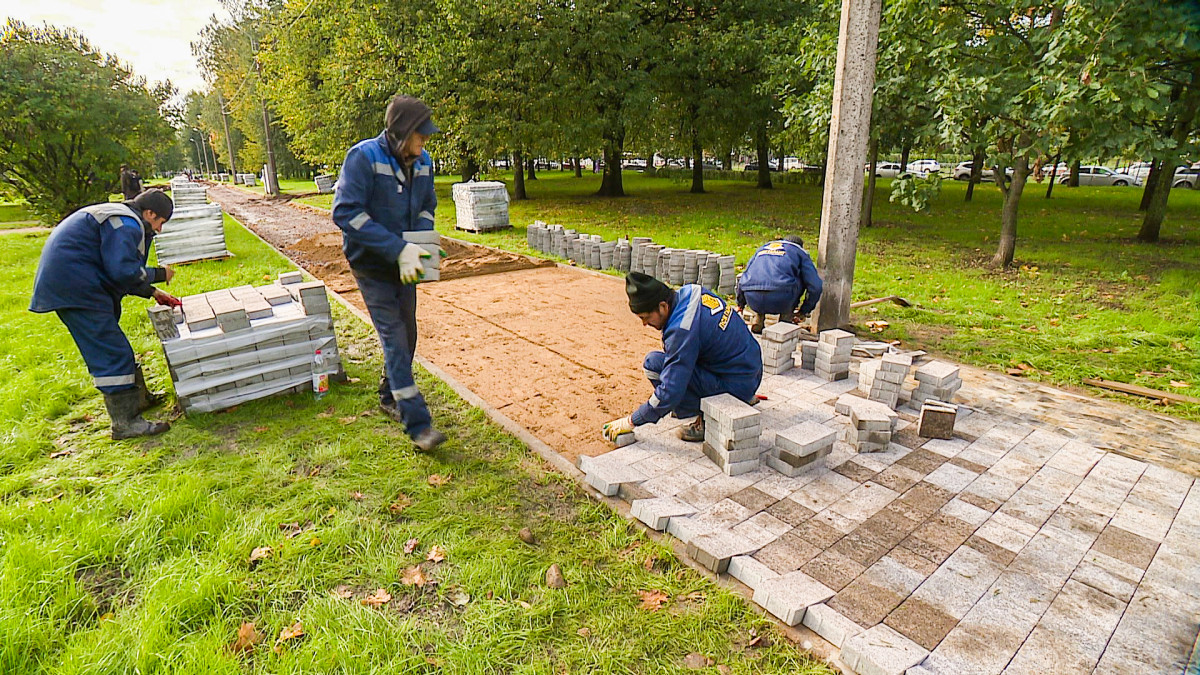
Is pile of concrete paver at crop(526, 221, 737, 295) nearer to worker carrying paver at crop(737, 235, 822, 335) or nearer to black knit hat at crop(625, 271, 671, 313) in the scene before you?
worker carrying paver at crop(737, 235, 822, 335)

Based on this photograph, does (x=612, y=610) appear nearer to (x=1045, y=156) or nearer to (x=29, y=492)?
(x=29, y=492)

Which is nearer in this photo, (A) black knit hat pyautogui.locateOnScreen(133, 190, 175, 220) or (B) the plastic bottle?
(A) black knit hat pyautogui.locateOnScreen(133, 190, 175, 220)

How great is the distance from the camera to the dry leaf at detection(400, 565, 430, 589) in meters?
2.67

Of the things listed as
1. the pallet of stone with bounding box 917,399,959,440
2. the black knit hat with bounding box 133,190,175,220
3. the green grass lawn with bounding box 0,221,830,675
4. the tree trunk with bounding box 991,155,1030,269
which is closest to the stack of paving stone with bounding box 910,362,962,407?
the pallet of stone with bounding box 917,399,959,440

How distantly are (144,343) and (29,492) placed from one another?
10.1 feet

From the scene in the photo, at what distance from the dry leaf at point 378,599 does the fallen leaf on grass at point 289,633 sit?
0.87 feet

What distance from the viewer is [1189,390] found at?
4598 mm

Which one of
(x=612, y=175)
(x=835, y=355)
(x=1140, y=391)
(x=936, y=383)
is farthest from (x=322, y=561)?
(x=612, y=175)

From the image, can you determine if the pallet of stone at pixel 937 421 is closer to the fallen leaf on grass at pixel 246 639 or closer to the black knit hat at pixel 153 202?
the fallen leaf on grass at pixel 246 639

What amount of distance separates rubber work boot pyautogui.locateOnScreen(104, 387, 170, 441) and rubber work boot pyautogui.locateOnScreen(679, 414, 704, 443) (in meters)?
3.75

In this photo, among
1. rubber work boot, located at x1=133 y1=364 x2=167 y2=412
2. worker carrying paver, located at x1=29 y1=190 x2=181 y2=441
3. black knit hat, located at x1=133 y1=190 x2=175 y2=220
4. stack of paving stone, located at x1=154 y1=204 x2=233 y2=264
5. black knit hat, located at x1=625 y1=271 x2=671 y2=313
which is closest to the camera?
black knit hat, located at x1=625 y1=271 x2=671 y2=313

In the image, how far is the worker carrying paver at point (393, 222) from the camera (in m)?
3.51

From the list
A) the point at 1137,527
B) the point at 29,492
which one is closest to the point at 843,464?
the point at 1137,527

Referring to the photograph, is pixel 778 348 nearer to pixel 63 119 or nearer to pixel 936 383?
pixel 936 383
